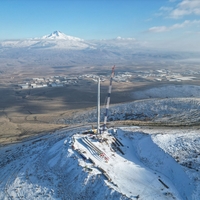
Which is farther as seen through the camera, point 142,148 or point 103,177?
point 142,148

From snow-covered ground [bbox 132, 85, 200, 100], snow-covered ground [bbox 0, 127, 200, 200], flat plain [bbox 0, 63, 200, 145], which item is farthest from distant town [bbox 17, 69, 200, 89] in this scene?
snow-covered ground [bbox 0, 127, 200, 200]

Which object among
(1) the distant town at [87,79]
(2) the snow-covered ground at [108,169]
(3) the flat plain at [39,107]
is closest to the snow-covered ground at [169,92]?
(3) the flat plain at [39,107]

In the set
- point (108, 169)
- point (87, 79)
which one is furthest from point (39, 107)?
point (87, 79)

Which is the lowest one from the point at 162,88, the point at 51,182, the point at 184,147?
the point at 162,88

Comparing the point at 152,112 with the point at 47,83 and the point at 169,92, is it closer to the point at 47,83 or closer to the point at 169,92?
the point at 169,92

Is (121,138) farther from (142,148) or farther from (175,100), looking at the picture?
(175,100)

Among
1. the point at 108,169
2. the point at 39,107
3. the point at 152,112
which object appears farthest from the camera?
the point at 39,107

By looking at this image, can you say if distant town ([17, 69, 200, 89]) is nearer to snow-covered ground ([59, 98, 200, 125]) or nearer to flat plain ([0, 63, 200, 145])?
flat plain ([0, 63, 200, 145])

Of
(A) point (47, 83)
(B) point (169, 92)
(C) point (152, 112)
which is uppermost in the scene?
(C) point (152, 112)

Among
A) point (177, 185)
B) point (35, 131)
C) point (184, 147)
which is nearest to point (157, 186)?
point (177, 185)

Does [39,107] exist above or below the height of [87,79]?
above
